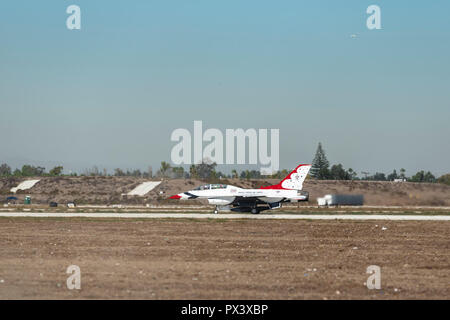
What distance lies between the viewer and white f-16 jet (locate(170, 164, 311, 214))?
147 feet

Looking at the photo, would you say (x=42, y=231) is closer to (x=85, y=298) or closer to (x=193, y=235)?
(x=193, y=235)

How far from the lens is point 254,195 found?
44.8 m

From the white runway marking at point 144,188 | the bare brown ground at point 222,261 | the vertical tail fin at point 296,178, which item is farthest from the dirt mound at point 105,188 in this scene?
the bare brown ground at point 222,261

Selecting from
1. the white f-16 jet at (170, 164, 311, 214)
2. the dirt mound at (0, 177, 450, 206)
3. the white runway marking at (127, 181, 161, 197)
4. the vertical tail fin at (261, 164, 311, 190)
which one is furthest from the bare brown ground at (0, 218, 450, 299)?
the white runway marking at (127, 181, 161, 197)

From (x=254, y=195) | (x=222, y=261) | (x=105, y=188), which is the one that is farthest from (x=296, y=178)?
(x=105, y=188)

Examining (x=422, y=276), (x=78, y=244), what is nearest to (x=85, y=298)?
(x=422, y=276)

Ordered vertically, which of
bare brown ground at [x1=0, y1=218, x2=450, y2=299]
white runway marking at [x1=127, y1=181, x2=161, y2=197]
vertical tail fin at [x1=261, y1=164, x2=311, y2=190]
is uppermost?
vertical tail fin at [x1=261, y1=164, x2=311, y2=190]

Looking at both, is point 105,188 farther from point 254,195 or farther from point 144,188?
point 254,195

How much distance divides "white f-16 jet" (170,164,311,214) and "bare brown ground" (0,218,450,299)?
14.2m

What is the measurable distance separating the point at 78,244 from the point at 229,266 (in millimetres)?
8040

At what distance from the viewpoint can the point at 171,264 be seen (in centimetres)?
1650

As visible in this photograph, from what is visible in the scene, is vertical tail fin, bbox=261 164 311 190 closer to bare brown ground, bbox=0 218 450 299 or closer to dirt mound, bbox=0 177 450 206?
dirt mound, bbox=0 177 450 206

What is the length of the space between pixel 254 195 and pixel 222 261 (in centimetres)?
2761

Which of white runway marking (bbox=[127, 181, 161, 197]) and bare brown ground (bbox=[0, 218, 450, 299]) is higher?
bare brown ground (bbox=[0, 218, 450, 299])
